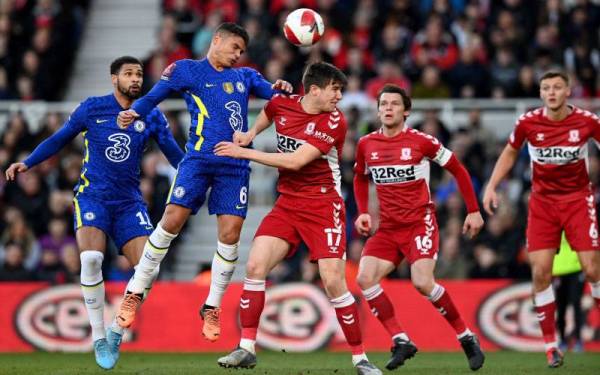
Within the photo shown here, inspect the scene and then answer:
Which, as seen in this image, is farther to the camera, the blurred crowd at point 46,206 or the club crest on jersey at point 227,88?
the blurred crowd at point 46,206

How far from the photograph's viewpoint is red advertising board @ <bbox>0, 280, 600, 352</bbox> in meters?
17.0

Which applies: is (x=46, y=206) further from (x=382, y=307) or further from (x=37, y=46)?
(x=382, y=307)

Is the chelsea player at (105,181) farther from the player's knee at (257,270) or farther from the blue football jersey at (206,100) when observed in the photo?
the player's knee at (257,270)

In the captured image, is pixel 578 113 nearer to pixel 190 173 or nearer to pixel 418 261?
pixel 418 261

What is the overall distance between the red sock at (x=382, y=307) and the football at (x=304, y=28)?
2462mm

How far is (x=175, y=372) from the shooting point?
40.9 ft

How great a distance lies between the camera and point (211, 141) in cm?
1204

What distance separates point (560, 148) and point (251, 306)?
3.64 m

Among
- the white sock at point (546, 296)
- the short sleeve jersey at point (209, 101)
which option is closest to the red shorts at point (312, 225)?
the short sleeve jersey at point (209, 101)

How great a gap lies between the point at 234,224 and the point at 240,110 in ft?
3.32

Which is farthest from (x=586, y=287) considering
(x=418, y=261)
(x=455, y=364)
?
(x=418, y=261)

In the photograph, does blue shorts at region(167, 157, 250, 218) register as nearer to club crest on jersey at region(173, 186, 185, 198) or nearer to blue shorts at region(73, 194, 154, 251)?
club crest on jersey at region(173, 186, 185, 198)

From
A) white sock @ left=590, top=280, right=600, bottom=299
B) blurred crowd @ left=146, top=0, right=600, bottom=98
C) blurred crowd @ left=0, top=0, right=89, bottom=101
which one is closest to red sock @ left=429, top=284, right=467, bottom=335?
white sock @ left=590, top=280, right=600, bottom=299

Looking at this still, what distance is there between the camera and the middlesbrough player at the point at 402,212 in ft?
42.5
